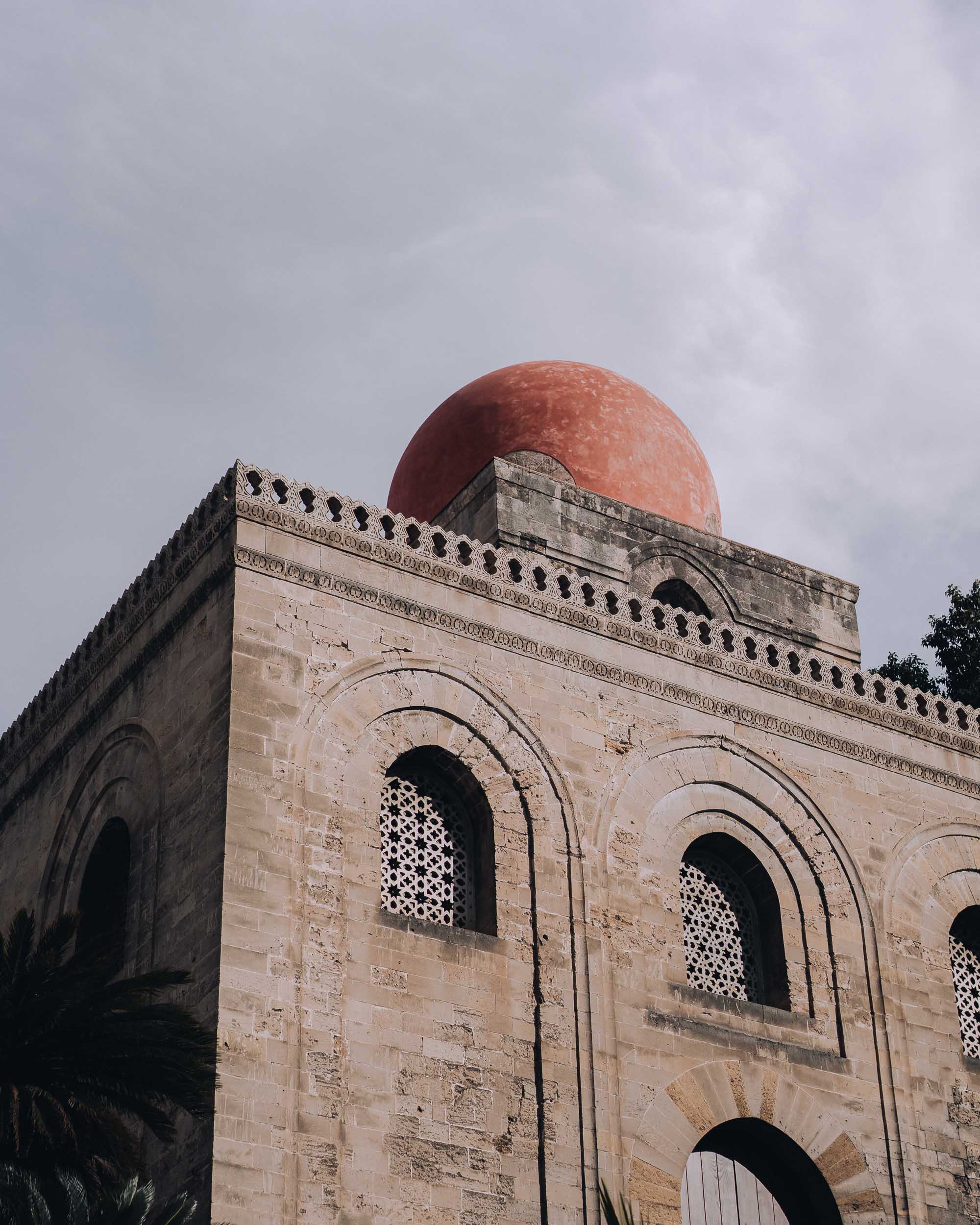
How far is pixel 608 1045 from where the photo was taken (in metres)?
13.4

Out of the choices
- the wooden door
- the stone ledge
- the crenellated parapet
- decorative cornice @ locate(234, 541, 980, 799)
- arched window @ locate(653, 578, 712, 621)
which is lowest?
the wooden door

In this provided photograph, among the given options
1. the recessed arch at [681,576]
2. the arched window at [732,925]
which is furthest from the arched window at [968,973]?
the recessed arch at [681,576]

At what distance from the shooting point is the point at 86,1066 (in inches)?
422

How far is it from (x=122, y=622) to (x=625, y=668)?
12.8 feet

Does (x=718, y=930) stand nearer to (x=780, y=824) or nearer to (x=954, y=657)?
(x=780, y=824)

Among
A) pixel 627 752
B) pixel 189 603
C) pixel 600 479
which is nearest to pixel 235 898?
pixel 189 603

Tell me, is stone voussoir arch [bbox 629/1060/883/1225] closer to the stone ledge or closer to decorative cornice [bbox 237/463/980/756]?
the stone ledge

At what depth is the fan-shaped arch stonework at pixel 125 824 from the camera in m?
13.5

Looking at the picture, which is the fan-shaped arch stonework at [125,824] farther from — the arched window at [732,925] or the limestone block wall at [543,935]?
the arched window at [732,925]

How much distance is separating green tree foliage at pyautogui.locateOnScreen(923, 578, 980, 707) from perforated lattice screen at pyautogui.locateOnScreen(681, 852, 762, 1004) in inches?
328

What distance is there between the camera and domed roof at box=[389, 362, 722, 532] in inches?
741

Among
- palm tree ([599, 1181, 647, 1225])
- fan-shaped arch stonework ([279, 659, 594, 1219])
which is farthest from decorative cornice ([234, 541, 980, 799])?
palm tree ([599, 1181, 647, 1225])

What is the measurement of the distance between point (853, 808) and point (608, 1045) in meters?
3.41

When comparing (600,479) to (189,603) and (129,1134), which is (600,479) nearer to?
(189,603)
